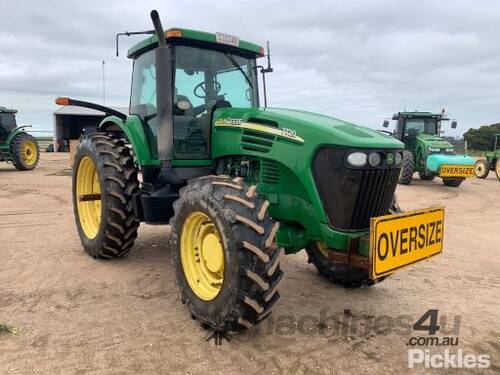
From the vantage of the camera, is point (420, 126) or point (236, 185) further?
point (420, 126)

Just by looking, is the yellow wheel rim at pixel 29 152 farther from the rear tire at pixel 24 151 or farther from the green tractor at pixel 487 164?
the green tractor at pixel 487 164

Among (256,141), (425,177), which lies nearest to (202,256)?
(256,141)

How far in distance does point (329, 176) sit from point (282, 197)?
1.74 ft

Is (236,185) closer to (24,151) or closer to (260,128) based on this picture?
(260,128)

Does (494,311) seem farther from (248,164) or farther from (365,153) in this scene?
(248,164)

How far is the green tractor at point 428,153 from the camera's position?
1320 centimetres

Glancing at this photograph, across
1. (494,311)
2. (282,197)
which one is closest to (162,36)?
(282,197)

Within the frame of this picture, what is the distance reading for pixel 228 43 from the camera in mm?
4484

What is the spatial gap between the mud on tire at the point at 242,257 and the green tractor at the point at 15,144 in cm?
1563

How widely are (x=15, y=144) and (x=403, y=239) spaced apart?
54.6ft

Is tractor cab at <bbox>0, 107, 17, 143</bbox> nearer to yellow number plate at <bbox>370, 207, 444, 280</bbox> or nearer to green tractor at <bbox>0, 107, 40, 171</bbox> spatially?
green tractor at <bbox>0, 107, 40, 171</bbox>

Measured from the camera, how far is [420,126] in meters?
15.3

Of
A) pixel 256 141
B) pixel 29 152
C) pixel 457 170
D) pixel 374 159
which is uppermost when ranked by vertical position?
pixel 256 141

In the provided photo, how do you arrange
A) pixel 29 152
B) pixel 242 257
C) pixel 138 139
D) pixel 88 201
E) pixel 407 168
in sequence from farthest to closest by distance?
pixel 29 152, pixel 407 168, pixel 88 201, pixel 138 139, pixel 242 257
